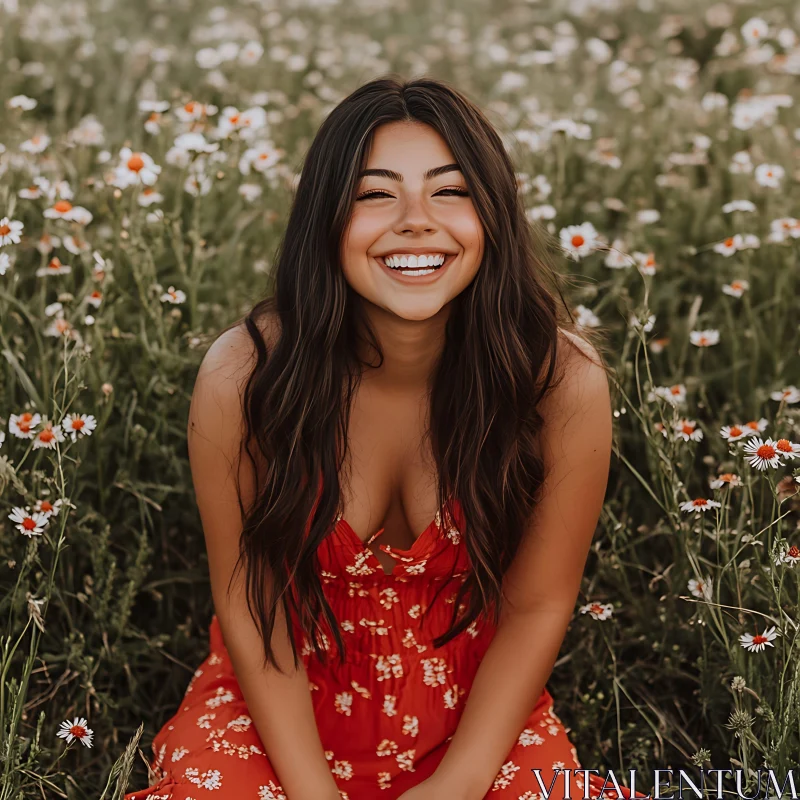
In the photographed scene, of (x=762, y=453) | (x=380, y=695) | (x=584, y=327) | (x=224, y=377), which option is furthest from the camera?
(x=584, y=327)

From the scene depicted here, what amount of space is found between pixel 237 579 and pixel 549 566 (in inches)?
21.0

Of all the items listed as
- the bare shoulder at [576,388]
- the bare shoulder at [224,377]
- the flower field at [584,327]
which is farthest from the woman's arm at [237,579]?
the bare shoulder at [576,388]

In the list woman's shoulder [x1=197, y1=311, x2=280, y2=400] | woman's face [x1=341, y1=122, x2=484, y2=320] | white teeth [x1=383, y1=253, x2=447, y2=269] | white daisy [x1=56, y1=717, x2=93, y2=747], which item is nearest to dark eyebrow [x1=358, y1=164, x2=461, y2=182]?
woman's face [x1=341, y1=122, x2=484, y2=320]

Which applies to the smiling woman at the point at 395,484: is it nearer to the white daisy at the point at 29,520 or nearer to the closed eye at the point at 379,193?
the closed eye at the point at 379,193

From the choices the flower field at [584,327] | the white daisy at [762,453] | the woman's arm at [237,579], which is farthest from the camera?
the flower field at [584,327]

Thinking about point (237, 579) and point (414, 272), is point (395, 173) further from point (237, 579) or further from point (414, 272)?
point (237, 579)

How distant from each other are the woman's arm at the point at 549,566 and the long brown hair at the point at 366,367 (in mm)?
33

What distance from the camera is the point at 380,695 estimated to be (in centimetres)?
206

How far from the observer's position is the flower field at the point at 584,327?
6.65 feet

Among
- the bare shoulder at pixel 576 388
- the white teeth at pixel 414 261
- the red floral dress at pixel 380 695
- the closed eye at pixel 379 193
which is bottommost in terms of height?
the red floral dress at pixel 380 695

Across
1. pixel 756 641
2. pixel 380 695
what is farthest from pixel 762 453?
pixel 380 695

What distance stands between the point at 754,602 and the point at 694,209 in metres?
1.33

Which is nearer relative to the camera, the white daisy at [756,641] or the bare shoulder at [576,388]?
the white daisy at [756,641]

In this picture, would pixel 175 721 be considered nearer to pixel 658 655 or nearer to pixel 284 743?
pixel 284 743
